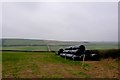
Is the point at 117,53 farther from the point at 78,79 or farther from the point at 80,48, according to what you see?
the point at 78,79

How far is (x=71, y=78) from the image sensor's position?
8.28 m

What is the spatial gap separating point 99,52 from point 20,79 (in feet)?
39.6

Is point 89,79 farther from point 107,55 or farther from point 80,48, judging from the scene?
point 107,55

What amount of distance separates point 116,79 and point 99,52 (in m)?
10.8

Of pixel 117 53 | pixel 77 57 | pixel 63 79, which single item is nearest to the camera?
pixel 63 79

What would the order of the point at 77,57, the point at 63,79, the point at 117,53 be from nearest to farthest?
the point at 63,79, the point at 77,57, the point at 117,53

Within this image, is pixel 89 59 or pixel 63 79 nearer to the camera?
pixel 63 79

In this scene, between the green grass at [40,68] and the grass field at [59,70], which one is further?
the green grass at [40,68]

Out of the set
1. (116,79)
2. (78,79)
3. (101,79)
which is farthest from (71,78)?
(116,79)

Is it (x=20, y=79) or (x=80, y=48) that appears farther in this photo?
(x=80, y=48)

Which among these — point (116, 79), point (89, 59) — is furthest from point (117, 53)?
point (116, 79)

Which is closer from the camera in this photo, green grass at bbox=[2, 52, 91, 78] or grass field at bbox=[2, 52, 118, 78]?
grass field at bbox=[2, 52, 118, 78]

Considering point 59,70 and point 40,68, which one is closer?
point 59,70

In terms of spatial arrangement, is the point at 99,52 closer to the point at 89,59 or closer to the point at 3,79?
the point at 89,59
